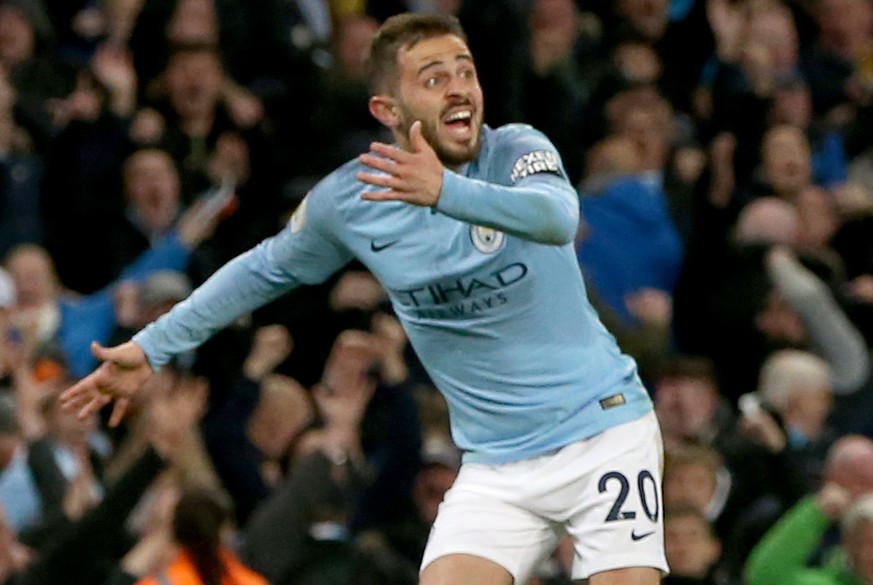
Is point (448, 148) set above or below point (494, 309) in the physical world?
above

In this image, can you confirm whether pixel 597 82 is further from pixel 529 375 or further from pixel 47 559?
pixel 529 375

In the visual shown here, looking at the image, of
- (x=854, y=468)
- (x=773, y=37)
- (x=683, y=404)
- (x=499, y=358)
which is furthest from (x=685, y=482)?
(x=773, y=37)

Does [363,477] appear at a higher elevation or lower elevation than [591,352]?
lower

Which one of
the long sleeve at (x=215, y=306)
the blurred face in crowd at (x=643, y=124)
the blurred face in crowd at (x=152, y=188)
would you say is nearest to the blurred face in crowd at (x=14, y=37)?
the blurred face in crowd at (x=152, y=188)

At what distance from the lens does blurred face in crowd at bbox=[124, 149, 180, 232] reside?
9672 mm

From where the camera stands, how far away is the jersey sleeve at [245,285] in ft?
19.9

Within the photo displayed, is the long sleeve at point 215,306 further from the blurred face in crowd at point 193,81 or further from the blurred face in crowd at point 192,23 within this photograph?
the blurred face in crowd at point 192,23

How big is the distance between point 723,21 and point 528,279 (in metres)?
8.01

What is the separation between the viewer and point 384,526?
28.1ft

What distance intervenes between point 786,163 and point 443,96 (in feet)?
19.6

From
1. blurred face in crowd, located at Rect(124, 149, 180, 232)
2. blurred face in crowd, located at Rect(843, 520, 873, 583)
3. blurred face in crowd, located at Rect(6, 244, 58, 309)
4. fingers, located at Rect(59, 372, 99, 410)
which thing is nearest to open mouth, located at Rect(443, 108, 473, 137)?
fingers, located at Rect(59, 372, 99, 410)

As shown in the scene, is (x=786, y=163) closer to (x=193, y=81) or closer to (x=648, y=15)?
(x=648, y=15)

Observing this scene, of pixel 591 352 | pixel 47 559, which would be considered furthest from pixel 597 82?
pixel 591 352

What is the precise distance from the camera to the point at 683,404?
959 cm
